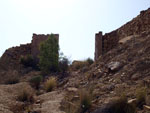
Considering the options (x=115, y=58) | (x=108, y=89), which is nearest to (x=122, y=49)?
(x=115, y=58)

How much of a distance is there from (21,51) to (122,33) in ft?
37.2

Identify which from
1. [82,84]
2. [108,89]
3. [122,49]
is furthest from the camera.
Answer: [122,49]

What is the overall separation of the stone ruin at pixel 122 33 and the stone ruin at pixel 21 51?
5.47 m

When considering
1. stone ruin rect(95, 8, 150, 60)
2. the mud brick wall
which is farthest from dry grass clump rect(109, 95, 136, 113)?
the mud brick wall

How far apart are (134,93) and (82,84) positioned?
4.18 metres

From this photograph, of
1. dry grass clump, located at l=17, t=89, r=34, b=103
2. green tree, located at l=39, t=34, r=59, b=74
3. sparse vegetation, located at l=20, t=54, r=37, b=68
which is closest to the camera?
dry grass clump, located at l=17, t=89, r=34, b=103

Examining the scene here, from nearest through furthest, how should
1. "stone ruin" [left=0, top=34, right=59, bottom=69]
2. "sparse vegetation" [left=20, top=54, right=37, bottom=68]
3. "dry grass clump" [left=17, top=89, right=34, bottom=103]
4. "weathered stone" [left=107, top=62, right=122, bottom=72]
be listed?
"weathered stone" [left=107, top=62, right=122, bottom=72], "dry grass clump" [left=17, top=89, right=34, bottom=103], "sparse vegetation" [left=20, top=54, right=37, bottom=68], "stone ruin" [left=0, top=34, right=59, bottom=69]

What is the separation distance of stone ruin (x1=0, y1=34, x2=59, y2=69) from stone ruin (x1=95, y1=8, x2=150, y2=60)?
5469 mm

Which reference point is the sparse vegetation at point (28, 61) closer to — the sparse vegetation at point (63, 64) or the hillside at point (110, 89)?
the sparse vegetation at point (63, 64)

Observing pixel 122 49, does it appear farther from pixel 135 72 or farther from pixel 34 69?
pixel 34 69

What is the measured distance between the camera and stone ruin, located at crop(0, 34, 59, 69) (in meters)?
22.0

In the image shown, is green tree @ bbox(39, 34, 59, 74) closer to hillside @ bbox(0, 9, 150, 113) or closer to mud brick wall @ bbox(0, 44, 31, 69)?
hillside @ bbox(0, 9, 150, 113)

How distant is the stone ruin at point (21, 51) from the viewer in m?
22.0

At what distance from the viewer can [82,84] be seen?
1156 centimetres
